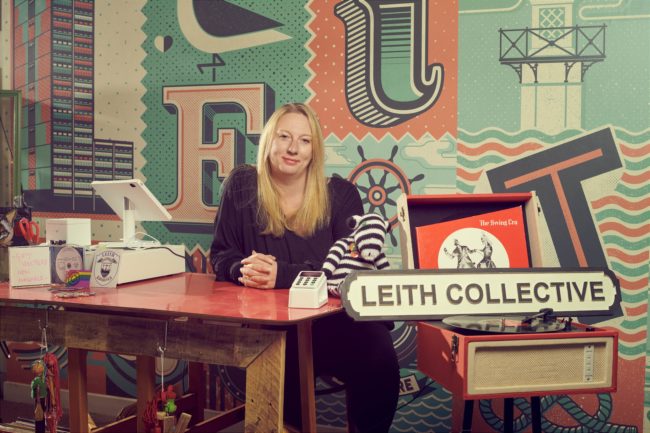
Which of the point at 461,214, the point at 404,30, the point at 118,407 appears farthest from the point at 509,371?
the point at 118,407

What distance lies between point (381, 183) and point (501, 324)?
3.90 ft

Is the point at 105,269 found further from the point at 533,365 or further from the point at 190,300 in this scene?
the point at 533,365

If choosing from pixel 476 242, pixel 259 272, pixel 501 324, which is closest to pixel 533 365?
pixel 501 324

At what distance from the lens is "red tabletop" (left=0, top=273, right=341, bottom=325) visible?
1643mm

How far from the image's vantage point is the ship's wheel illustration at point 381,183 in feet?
9.04

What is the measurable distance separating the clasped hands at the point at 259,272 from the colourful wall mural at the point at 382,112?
0.80 meters

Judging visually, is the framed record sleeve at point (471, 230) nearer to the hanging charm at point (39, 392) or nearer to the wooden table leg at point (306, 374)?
the wooden table leg at point (306, 374)

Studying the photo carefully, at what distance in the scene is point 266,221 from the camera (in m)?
2.38

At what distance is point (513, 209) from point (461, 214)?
0.57 feet

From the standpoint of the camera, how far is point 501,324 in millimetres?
1701

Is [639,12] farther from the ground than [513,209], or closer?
farther from the ground

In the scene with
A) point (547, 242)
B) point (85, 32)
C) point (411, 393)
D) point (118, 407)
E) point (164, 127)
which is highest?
point (85, 32)

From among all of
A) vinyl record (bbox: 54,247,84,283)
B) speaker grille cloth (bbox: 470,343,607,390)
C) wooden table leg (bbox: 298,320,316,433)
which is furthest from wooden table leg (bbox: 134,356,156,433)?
speaker grille cloth (bbox: 470,343,607,390)

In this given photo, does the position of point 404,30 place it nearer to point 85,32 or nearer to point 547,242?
point 547,242
